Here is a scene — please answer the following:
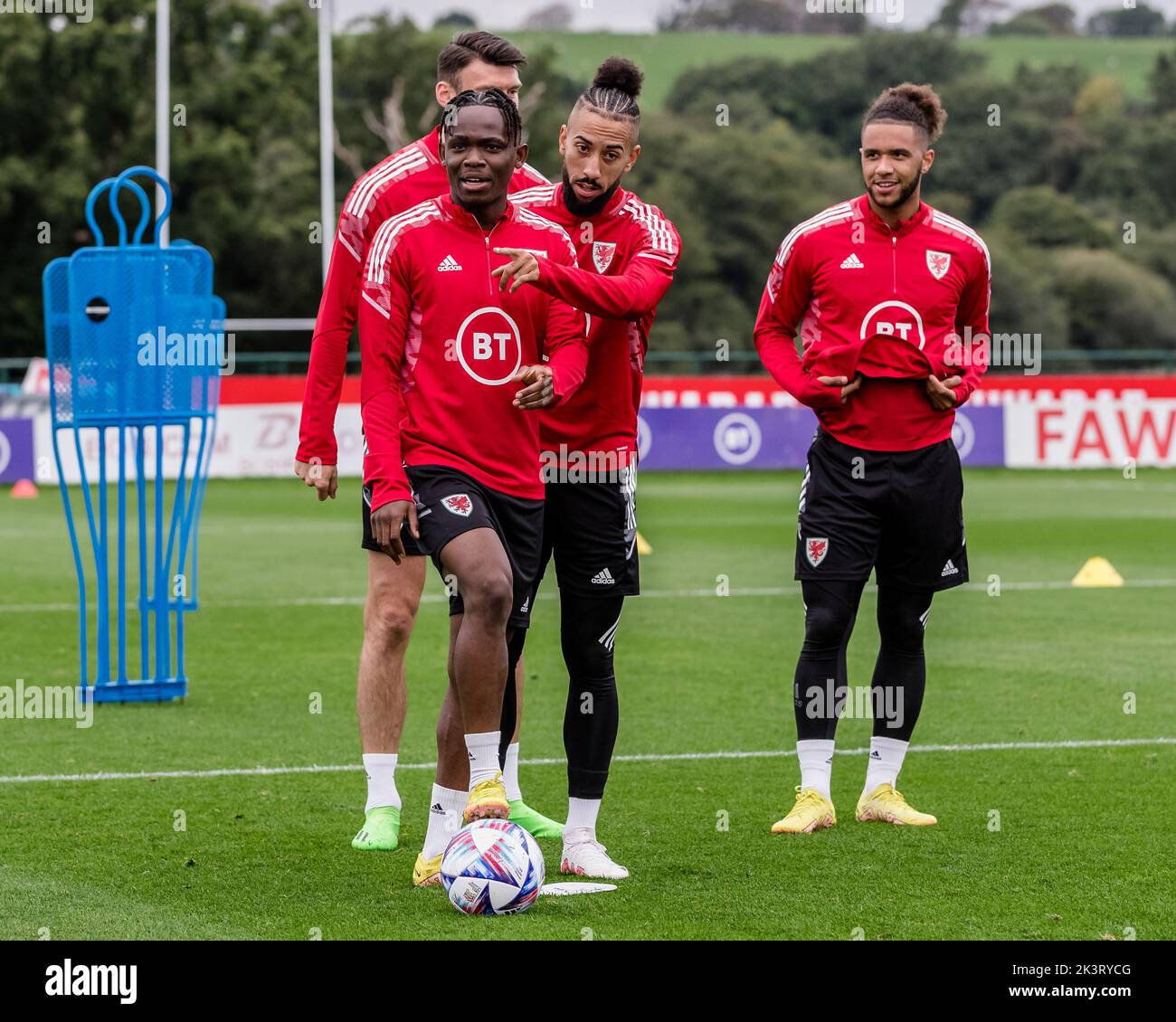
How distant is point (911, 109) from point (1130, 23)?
344 ft

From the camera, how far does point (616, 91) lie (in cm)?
562

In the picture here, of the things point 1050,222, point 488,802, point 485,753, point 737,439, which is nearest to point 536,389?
point 485,753

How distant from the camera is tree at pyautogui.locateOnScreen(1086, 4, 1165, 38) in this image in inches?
4099

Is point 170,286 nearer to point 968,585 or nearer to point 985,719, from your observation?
point 985,719

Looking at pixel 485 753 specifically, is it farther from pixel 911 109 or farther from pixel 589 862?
pixel 911 109

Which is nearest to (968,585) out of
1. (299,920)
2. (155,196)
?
(299,920)

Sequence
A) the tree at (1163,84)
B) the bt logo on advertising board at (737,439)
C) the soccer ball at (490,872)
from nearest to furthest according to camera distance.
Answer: the soccer ball at (490,872) < the bt logo on advertising board at (737,439) < the tree at (1163,84)

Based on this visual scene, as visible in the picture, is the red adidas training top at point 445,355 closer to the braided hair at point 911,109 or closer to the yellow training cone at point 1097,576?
the braided hair at point 911,109

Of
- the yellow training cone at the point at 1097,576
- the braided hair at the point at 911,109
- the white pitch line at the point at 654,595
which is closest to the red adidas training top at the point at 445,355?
the braided hair at the point at 911,109

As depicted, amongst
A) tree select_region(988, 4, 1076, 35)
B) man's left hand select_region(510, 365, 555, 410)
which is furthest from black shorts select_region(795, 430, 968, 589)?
tree select_region(988, 4, 1076, 35)

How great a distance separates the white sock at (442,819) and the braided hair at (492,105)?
5.98ft

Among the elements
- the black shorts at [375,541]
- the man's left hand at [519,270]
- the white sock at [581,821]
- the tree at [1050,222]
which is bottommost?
the white sock at [581,821]

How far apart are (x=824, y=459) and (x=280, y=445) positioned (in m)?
22.3

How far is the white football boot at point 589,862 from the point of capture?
539cm
